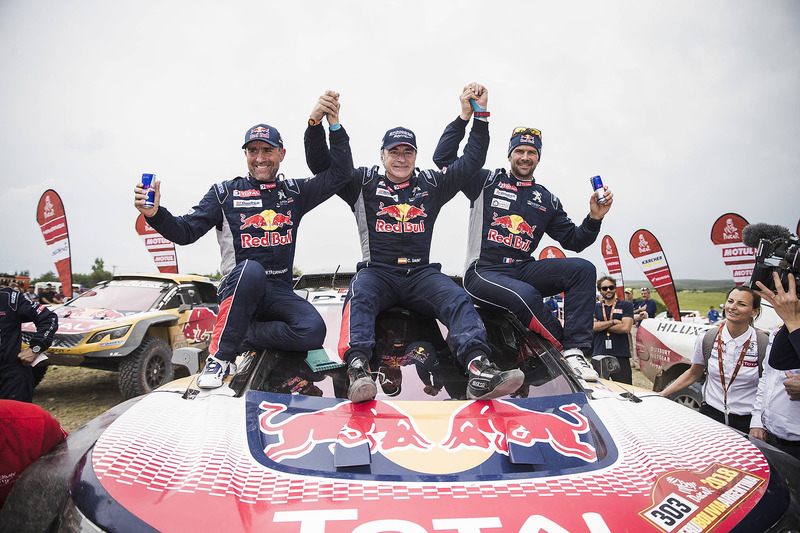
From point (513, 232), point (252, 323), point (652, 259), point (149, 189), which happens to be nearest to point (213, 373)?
point (252, 323)

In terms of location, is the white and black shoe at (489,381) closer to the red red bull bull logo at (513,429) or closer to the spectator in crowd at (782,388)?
the red red bull bull logo at (513,429)

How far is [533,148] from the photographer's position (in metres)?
3.40

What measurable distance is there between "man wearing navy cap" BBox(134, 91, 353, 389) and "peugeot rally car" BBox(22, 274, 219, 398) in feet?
12.5

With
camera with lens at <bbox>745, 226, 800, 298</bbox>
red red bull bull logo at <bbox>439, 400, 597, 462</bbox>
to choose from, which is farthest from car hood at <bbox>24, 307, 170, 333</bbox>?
camera with lens at <bbox>745, 226, 800, 298</bbox>

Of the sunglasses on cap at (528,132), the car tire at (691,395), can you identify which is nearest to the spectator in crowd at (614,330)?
the car tire at (691,395)

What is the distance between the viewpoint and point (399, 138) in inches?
122

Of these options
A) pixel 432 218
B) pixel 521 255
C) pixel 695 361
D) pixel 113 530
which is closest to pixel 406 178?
pixel 432 218

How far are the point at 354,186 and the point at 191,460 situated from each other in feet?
6.74

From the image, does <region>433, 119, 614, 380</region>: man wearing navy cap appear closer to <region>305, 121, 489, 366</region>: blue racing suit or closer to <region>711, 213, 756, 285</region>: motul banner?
<region>305, 121, 489, 366</region>: blue racing suit

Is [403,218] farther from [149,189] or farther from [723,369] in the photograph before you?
[723,369]

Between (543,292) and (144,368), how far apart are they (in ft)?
18.9

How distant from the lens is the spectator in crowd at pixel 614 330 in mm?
5551

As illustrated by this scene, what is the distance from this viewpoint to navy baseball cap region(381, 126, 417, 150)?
3090mm

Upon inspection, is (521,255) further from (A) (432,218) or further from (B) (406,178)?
(B) (406,178)
